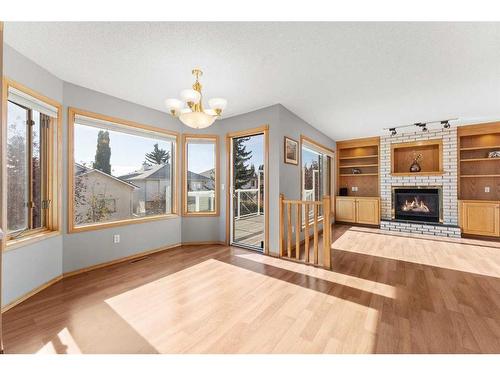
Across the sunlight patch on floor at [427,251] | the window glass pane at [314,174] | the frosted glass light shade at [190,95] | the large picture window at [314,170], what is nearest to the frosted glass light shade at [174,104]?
the frosted glass light shade at [190,95]

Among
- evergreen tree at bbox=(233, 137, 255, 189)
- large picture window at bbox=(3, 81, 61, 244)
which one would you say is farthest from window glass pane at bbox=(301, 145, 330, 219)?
large picture window at bbox=(3, 81, 61, 244)

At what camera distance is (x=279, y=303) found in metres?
2.02

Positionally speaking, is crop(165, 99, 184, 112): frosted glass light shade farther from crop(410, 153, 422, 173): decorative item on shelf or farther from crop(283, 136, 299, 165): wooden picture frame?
crop(410, 153, 422, 173): decorative item on shelf

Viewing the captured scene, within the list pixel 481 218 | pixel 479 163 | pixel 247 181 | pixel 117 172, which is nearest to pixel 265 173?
pixel 247 181

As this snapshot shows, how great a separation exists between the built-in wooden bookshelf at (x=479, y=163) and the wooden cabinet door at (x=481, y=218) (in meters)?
0.47

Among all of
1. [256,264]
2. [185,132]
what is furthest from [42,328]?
[185,132]

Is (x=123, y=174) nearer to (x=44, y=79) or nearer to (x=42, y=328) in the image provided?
(x=44, y=79)

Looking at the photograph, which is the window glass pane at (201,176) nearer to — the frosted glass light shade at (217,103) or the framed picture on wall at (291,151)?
the framed picture on wall at (291,151)

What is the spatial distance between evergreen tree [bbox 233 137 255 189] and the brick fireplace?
3.89 meters

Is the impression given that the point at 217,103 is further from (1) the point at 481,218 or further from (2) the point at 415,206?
(1) the point at 481,218

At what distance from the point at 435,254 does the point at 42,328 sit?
4930 millimetres

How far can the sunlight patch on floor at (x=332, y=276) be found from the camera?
2.26 meters

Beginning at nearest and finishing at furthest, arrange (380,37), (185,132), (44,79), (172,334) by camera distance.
Result: (172,334)
(380,37)
(44,79)
(185,132)

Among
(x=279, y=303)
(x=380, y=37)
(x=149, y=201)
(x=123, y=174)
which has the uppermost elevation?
(x=380, y=37)
